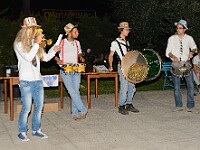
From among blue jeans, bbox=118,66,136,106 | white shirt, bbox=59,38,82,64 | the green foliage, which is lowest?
blue jeans, bbox=118,66,136,106

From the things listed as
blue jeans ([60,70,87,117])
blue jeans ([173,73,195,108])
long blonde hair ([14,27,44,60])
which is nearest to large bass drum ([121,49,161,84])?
blue jeans ([173,73,195,108])

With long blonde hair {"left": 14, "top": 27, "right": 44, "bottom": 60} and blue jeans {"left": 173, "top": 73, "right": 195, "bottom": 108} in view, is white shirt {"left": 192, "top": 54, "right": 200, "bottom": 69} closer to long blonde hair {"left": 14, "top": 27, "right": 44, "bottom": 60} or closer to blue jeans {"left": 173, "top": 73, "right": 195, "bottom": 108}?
blue jeans {"left": 173, "top": 73, "right": 195, "bottom": 108}

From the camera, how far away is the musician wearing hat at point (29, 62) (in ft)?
20.7

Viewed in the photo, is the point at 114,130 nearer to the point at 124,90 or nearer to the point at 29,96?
the point at 124,90

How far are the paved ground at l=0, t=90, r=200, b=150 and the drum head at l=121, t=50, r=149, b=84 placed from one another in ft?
2.63

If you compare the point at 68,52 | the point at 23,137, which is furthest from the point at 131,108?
the point at 23,137

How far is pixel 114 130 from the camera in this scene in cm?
737

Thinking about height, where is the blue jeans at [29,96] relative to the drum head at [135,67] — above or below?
below

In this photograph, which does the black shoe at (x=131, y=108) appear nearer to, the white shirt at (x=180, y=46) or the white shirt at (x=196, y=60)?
the white shirt at (x=180, y=46)

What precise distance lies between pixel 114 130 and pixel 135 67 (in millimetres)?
1673

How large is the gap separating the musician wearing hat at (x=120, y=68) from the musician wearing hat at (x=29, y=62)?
2.06m

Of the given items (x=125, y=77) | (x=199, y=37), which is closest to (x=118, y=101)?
(x=125, y=77)

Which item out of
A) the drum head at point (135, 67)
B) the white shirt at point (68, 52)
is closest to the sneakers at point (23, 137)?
the white shirt at point (68, 52)

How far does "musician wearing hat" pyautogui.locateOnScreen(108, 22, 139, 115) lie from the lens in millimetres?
8430
